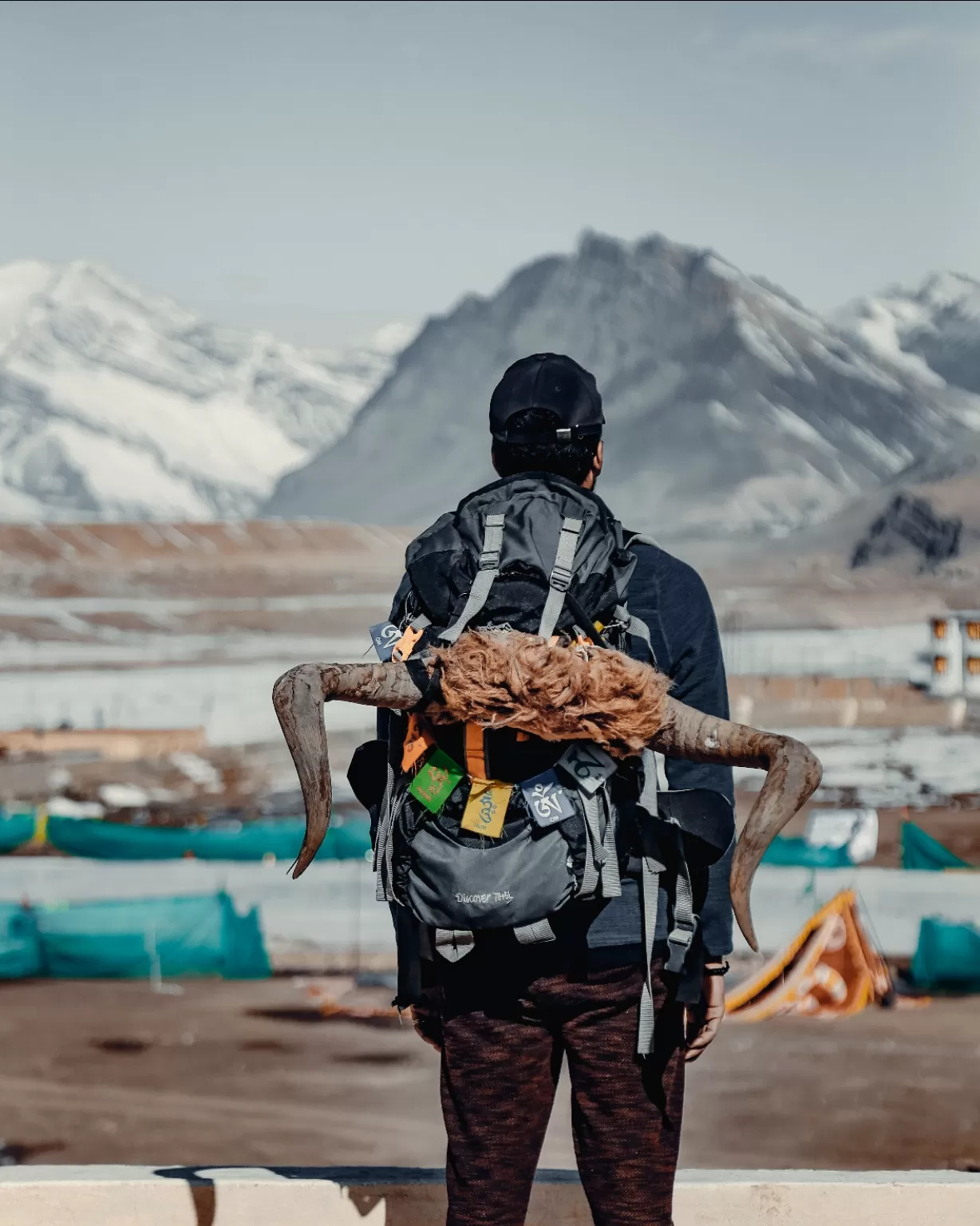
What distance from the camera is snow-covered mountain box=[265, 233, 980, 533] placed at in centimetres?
6825

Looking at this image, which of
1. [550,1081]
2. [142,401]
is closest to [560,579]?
[550,1081]

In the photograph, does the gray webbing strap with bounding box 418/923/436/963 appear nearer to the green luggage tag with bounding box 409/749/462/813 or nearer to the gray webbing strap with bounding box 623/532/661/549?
the green luggage tag with bounding box 409/749/462/813

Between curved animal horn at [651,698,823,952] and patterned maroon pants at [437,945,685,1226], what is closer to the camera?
curved animal horn at [651,698,823,952]

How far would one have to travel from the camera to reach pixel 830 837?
15227mm

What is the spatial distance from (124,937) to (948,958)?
5.28 metres

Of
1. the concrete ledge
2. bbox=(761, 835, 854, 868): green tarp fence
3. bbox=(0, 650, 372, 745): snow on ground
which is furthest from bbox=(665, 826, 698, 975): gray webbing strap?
bbox=(0, 650, 372, 745): snow on ground

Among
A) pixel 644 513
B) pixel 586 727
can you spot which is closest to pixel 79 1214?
pixel 586 727

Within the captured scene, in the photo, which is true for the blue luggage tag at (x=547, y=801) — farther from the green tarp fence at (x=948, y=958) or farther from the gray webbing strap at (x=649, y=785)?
the green tarp fence at (x=948, y=958)

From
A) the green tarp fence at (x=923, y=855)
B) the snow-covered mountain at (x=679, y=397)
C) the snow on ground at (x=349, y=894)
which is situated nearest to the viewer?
the snow on ground at (x=349, y=894)

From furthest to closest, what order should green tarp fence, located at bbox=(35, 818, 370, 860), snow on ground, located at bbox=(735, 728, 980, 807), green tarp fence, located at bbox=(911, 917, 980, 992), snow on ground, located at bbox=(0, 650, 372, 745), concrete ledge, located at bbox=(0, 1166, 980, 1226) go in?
snow on ground, located at bbox=(0, 650, 372, 745) < snow on ground, located at bbox=(735, 728, 980, 807) < green tarp fence, located at bbox=(35, 818, 370, 860) < green tarp fence, located at bbox=(911, 917, 980, 992) < concrete ledge, located at bbox=(0, 1166, 980, 1226)

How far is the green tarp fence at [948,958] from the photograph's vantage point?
9953mm

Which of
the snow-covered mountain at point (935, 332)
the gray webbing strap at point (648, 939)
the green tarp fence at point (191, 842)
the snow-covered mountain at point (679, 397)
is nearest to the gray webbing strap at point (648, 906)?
the gray webbing strap at point (648, 939)

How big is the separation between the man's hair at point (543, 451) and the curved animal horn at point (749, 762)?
29cm

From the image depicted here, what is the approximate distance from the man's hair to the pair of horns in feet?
0.91
